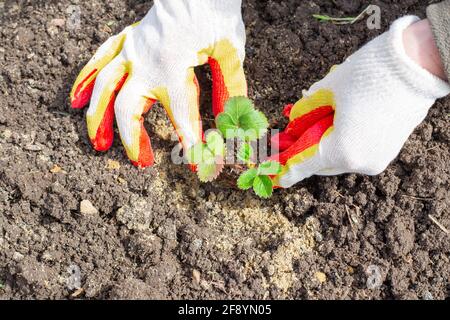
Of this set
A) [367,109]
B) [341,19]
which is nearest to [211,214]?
[367,109]

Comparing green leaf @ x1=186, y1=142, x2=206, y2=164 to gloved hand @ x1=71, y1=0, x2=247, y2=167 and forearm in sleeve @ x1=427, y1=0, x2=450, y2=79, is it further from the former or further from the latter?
forearm in sleeve @ x1=427, y1=0, x2=450, y2=79

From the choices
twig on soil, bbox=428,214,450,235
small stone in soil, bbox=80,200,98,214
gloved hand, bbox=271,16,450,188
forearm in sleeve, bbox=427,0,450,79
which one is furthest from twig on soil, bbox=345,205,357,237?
small stone in soil, bbox=80,200,98,214

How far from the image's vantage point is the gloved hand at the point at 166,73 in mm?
2070

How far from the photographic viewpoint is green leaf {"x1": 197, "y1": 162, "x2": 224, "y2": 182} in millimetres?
1966

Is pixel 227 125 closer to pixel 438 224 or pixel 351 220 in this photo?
pixel 351 220

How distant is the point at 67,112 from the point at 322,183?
1047 millimetres

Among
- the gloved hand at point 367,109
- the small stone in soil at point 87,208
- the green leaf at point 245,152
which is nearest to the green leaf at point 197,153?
the green leaf at point 245,152

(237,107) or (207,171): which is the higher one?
(237,107)

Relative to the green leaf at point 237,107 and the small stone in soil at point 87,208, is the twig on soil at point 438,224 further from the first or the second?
the small stone in soil at point 87,208

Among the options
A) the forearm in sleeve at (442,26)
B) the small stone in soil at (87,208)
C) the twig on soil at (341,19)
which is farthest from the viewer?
the twig on soil at (341,19)

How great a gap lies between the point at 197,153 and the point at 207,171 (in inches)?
2.9

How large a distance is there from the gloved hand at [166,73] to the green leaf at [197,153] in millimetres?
58

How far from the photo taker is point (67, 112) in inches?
88.1

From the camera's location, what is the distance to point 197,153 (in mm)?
1983
